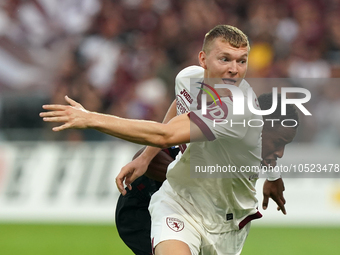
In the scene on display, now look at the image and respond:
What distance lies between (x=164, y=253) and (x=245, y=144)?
3.27ft

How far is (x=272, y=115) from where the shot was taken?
4.71m

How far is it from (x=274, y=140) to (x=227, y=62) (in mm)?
809

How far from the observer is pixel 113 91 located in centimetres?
1145

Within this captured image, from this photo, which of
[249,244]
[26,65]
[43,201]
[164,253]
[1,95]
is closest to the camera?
[164,253]

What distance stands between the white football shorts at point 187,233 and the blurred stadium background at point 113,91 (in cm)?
404

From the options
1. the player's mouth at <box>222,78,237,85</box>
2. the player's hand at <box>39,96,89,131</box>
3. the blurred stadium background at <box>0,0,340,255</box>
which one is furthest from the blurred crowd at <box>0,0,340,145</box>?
the player's hand at <box>39,96,89,131</box>

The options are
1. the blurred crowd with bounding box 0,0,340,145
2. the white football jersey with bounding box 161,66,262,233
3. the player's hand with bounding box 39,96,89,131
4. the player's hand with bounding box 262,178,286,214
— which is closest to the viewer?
the player's hand with bounding box 39,96,89,131

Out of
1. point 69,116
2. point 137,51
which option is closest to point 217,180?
point 69,116

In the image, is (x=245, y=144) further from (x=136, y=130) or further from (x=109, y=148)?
(x=109, y=148)

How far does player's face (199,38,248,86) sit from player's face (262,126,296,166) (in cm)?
56

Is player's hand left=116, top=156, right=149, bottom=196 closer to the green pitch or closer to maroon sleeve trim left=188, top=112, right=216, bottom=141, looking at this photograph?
maroon sleeve trim left=188, top=112, right=216, bottom=141

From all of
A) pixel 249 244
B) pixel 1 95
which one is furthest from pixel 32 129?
pixel 249 244

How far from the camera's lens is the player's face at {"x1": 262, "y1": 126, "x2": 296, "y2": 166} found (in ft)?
15.2

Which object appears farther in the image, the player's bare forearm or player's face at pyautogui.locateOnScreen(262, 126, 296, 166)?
player's face at pyautogui.locateOnScreen(262, 126, 296, 166)
